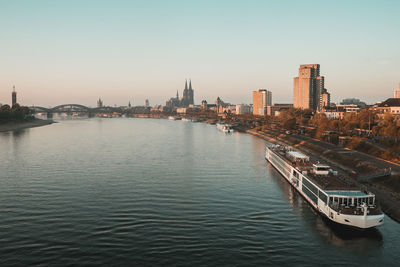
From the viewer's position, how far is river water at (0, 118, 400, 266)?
2467 centimetres

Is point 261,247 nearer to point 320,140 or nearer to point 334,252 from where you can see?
point 334,252

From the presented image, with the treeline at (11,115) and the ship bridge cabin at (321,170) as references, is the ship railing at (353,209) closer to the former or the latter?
the ship bridge cabin at (321,170)

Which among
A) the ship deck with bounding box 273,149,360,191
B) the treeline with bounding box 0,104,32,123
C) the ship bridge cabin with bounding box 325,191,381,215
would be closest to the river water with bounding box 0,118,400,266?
the ship bridge cabin with bounding box 325,191,381,215

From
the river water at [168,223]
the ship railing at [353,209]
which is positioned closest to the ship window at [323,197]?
the ship railing at [353,209]

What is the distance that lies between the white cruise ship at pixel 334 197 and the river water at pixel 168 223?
1.15m

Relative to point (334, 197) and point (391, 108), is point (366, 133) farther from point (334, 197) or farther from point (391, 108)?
point (334, 197)

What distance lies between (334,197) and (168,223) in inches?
613

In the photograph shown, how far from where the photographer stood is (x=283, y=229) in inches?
1185

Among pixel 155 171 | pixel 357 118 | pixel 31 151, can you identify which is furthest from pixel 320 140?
pixel 31 151

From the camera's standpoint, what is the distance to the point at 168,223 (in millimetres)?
30719

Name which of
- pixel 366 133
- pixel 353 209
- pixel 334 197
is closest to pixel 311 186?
pixel 334 197

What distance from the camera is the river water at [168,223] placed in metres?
24.7

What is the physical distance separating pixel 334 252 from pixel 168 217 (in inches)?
582

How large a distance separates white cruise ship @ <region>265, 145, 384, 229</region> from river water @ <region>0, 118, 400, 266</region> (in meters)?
1.15
